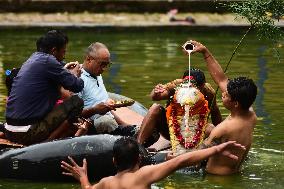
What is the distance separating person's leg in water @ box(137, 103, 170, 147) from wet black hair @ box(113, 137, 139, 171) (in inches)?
92.0

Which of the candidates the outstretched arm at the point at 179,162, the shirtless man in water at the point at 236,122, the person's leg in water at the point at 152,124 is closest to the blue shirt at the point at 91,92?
the person's leg in water at the point at 152,124

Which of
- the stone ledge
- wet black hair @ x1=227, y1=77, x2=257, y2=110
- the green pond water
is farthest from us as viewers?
the stone ledge

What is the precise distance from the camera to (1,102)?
568 inches

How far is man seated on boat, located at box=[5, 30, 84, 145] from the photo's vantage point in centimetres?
998

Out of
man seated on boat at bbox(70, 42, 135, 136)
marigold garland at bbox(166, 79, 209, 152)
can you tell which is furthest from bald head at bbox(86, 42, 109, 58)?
marigold garland at bbox(166, 79, 209, 152)

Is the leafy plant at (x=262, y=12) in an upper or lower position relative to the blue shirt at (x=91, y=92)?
upper

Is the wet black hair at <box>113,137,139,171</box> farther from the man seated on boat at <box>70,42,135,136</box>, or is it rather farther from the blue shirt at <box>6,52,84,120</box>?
the man seated on boat at <box>70,42,135,136</box>

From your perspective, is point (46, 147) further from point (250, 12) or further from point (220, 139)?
point (250, 12)

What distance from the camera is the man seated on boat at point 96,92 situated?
33.9 feet

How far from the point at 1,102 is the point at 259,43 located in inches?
354

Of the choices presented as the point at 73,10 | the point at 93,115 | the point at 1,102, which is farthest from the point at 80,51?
the point at 93,115

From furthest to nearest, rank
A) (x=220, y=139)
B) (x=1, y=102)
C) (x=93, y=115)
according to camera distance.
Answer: (x=1, y=102) → (x=93, y=115) → (x=220, y=139)

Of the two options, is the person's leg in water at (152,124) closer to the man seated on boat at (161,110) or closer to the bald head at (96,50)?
the man seated on boat at (161,110)

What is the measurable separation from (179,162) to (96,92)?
10.1 ft
